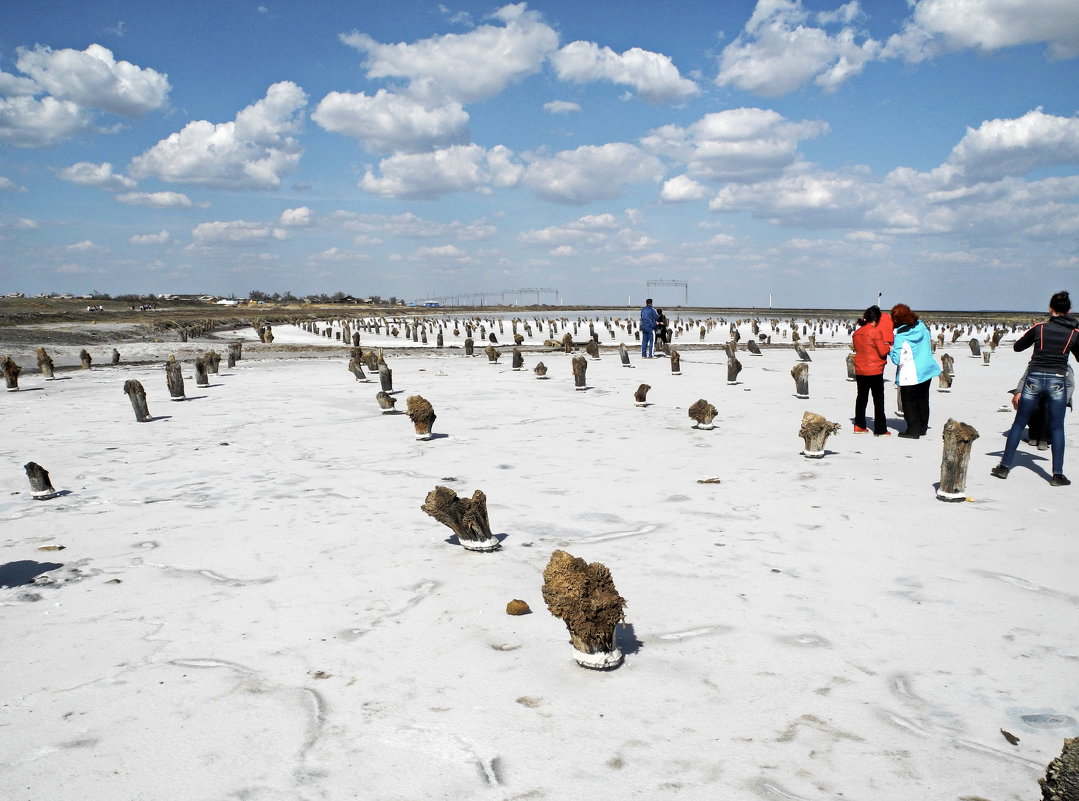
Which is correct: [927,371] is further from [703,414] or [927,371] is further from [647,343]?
[647,343]

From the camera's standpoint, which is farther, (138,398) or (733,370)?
(733,370)

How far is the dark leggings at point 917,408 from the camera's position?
10367mm

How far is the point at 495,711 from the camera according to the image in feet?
12.0

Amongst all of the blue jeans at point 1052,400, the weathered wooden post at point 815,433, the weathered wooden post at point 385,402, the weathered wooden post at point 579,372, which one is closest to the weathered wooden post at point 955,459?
the blue jeans at point 1052,400

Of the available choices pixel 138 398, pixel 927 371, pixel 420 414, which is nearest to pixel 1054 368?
pixel 927 371

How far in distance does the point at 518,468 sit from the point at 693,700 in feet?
18.1

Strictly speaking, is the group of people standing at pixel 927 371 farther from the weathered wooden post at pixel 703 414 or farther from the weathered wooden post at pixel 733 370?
the weathered wooden post at pixel 733 370

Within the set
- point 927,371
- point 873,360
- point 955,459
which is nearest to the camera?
point 955,459

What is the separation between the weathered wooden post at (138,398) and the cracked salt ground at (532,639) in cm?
382

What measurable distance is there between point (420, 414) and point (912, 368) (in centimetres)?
768

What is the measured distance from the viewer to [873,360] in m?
10.7

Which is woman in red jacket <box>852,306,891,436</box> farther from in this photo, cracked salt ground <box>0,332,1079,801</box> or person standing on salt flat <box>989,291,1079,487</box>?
person standing on salt flat <box>989,291,1079,487</box>

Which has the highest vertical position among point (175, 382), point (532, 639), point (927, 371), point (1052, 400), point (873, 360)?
point (873, 360)

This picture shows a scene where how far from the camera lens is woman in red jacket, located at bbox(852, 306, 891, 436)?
10.5m
